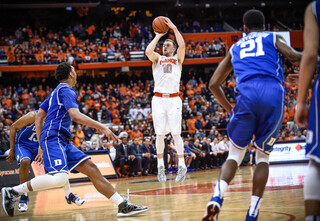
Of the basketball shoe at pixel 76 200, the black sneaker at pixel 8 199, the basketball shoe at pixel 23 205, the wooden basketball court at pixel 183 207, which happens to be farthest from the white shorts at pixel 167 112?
→ the black sneaker at pixel 8 199

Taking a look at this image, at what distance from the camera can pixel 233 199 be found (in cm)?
643

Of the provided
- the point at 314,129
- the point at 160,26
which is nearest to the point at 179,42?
the point at 160,26

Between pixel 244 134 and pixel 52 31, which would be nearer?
pixel 244 134

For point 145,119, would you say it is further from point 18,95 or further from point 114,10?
point 114,10

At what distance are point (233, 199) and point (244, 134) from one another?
262cm

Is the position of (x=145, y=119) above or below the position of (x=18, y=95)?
below

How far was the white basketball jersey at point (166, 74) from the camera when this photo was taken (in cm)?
849

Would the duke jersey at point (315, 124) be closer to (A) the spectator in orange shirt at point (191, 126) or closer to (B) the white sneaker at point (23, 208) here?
(B) the white sneaker at point (23, 208)

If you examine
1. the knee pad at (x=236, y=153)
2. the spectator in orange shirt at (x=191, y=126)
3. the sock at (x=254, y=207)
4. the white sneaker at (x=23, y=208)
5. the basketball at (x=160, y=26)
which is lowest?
the spectator in orange shirt at (x=191, y=126)

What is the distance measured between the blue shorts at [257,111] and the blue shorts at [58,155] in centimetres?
245

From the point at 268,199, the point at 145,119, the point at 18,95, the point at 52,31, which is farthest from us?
the point at 52,31

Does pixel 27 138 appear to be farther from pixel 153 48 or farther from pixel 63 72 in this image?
pixel 153 48

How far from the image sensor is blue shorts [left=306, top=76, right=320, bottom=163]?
2.83m

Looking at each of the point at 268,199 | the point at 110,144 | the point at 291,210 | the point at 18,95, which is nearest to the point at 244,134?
the point at 291,210
